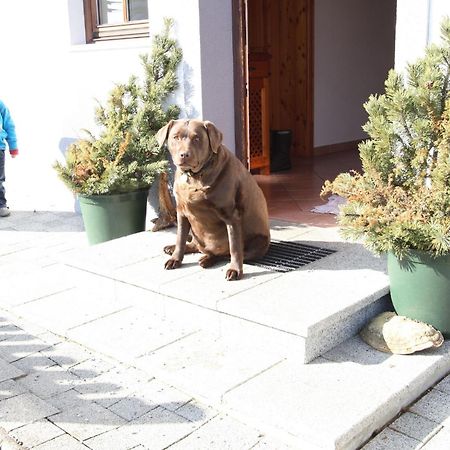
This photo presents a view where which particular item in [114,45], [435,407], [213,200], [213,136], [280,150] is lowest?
[435,407]

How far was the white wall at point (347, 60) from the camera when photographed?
29.2 ft

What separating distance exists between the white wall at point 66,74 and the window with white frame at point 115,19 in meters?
0.10

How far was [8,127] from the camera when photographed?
682cm

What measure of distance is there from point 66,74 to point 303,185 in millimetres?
2780

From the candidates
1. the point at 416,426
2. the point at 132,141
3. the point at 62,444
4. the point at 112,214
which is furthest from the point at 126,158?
the point at 416,426

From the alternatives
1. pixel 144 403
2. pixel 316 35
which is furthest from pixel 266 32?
pixel 144 403

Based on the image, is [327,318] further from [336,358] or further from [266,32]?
[266,32]

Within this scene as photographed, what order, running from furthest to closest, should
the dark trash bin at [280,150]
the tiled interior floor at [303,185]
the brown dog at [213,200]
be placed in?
the dark trash bin at [280,150] → the tiled interior floor at [303,185] → the brown dog at [213,200]

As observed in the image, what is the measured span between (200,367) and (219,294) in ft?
1.66

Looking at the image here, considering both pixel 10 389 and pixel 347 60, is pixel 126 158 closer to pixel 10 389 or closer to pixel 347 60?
pixel 10 389

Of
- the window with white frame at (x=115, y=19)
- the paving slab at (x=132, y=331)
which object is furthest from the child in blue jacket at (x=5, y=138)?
the paving slab at (x=132, y=331)

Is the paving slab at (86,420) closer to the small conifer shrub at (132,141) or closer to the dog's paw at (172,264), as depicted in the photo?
the dog's paw at (172,264)

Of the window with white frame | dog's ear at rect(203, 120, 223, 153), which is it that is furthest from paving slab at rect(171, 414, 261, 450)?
the window with white frame

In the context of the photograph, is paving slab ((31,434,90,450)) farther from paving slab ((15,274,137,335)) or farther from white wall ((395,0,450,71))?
white wall ((395,0,450,71))
